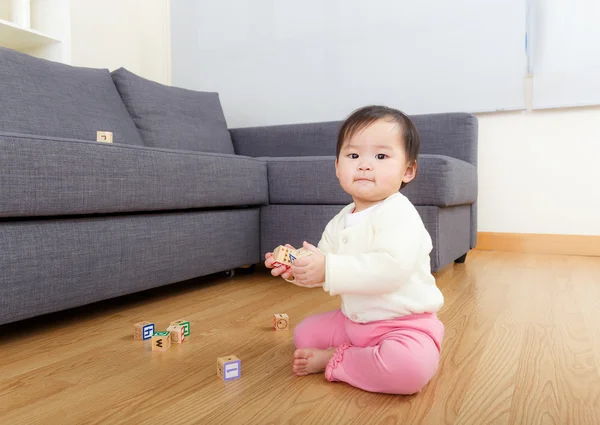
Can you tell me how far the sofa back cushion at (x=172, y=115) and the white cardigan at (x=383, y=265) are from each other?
1.62 m

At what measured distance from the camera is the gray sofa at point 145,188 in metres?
1.19

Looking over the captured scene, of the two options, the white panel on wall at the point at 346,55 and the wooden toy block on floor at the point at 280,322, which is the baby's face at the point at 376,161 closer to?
the wooden toy block on floor at the point at 280,322

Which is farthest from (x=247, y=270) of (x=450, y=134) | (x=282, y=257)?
(x=282, y=257)

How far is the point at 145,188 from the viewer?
1.49 metres

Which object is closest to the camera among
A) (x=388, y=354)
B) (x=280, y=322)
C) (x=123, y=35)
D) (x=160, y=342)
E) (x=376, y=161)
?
(x=388, y=354)

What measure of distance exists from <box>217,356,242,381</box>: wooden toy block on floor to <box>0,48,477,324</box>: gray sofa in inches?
21.1

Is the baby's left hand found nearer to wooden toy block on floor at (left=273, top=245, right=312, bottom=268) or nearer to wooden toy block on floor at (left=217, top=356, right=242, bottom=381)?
wooden toy block on floor at (left=273, top=245, right=312, bottom=268)

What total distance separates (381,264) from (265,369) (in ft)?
1.10

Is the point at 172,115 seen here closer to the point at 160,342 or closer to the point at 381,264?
the point at 160,342

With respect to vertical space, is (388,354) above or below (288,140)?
below

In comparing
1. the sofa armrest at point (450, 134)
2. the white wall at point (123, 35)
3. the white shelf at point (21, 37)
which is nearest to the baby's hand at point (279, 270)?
the sofa armrest at point (450, 134)

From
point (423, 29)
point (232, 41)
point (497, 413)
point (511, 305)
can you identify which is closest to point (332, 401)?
point (497, 413)

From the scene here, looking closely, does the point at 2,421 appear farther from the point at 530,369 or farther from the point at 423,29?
the point at 423,29

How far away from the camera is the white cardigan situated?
895 mm
